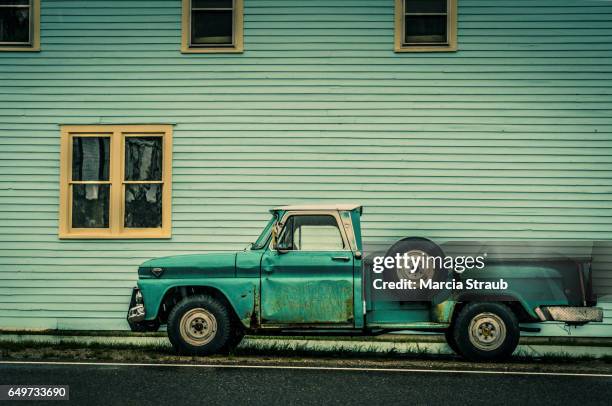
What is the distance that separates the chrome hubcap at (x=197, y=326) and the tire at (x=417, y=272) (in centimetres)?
227

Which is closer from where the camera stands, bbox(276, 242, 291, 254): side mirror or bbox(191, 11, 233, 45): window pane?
bbox(276, 242, 291, 254): side mirror

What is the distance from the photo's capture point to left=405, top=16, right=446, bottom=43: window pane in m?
14.4

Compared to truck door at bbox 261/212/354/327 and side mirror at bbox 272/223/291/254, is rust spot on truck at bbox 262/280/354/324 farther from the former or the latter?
side mirror at bbox 272/223/291/254

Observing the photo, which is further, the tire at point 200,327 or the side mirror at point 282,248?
the side mirror at point 282,248

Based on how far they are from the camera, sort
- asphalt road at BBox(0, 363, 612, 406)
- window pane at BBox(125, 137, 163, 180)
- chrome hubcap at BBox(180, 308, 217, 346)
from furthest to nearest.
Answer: window pane at BBox(125, 137, 163, 180), chrome hubcap at BBox(180, 308, 217, 346), asphalt road at BBox(0, 363, 612, 406)

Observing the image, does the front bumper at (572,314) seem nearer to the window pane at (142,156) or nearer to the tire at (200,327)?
the tire at (200,327)

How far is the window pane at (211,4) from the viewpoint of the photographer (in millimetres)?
14602

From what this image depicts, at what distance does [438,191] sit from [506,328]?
408 centimetres

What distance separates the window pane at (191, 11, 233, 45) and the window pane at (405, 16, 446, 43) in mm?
3028

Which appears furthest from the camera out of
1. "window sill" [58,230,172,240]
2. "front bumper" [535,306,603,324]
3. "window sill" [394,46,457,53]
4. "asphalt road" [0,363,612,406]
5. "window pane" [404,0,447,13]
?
"window pane" [404,0,447,13]

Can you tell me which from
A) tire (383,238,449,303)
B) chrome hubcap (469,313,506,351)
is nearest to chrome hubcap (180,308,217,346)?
tire (383,238,449,303)

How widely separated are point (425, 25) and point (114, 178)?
584 centimetres

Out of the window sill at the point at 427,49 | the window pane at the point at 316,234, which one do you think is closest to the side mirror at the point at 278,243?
the window pane at the point at 316,234

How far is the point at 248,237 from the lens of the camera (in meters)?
14.3
